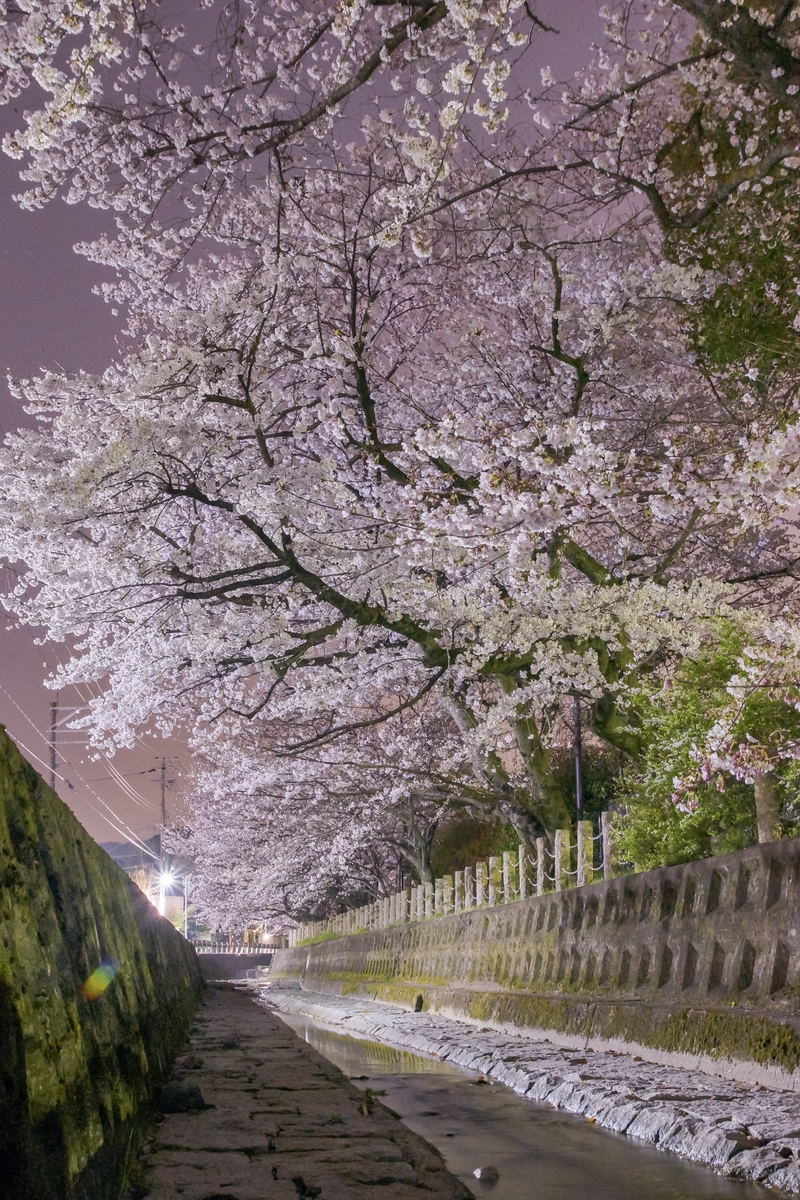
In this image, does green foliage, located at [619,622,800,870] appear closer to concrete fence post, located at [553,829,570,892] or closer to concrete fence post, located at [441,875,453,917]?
concrete fence post, located at [553,829,570,892]

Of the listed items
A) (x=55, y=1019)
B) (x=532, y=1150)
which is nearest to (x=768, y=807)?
(x=532, y=1150)

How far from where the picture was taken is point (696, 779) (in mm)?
10031

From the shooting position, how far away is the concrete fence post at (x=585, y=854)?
41.5ft

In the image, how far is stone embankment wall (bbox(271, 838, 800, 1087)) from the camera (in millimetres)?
6910

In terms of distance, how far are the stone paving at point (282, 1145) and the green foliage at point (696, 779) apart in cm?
520

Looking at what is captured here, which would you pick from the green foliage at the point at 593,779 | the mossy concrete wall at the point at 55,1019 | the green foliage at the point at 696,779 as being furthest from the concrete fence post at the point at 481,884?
the mossy concrete wall at the point at 55,1019

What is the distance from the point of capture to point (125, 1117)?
3.70m

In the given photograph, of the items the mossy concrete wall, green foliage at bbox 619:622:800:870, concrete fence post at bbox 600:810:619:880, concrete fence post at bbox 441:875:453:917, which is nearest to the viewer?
the mossy concrete wall

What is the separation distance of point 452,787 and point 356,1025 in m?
4.83

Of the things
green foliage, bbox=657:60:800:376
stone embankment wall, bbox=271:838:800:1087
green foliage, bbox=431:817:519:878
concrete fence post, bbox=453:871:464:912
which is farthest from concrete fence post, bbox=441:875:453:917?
green foliage, bbox=657:60:800:376

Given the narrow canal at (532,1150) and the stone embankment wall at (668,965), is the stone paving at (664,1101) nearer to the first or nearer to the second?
the narrow canal at (532,1150)

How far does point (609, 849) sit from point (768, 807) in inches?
101

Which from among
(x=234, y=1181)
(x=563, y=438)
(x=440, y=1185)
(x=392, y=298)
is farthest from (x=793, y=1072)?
(x=392, y=298)

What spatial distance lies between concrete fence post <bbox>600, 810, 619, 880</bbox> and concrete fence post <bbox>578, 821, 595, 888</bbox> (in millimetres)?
284
